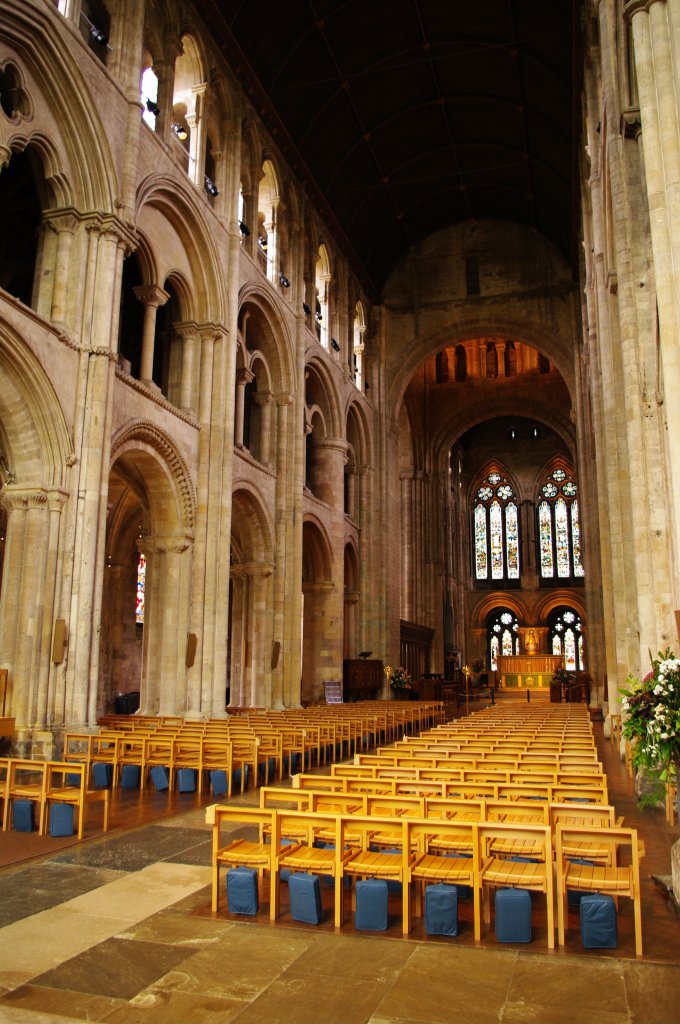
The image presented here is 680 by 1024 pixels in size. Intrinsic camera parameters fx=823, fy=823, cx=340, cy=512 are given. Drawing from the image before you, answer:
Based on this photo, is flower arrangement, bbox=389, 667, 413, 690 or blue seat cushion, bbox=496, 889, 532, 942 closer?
blue seat cushion, bbox=496, 889, 532, 942

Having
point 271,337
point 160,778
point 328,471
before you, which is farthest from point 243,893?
point 328,471

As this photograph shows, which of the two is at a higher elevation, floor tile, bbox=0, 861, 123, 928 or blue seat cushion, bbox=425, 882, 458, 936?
blue seat cushion, bbox=425, 882, 458, 936

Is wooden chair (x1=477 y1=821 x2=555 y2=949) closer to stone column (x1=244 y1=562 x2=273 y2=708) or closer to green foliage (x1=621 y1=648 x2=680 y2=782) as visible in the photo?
green foliage (x1=621 y1=648 x2=680 y2=782)

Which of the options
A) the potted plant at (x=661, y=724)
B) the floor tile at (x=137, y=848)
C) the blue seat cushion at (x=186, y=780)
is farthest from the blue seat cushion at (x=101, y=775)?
the potted plant at (x=661, y=724)

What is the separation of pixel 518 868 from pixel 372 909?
A: 3.27 feet

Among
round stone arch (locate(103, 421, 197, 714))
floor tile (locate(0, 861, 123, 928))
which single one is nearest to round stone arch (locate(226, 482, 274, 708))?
round stone arch (locate(103, 421, 197, 714))

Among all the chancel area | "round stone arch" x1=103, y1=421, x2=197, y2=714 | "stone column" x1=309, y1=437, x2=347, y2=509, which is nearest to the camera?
the chancel area

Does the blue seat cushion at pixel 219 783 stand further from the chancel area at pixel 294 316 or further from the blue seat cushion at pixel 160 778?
the chancel area at pixel 294 316

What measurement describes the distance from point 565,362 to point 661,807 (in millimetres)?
25857

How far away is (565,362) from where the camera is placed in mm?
33500

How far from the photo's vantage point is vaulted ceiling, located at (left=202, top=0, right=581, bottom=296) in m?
22.4

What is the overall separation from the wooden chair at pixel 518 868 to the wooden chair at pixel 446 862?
0.26ft

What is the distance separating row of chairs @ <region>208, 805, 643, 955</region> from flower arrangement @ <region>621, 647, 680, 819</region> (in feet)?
2.45

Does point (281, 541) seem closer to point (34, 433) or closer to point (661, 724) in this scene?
point (34, 433)
